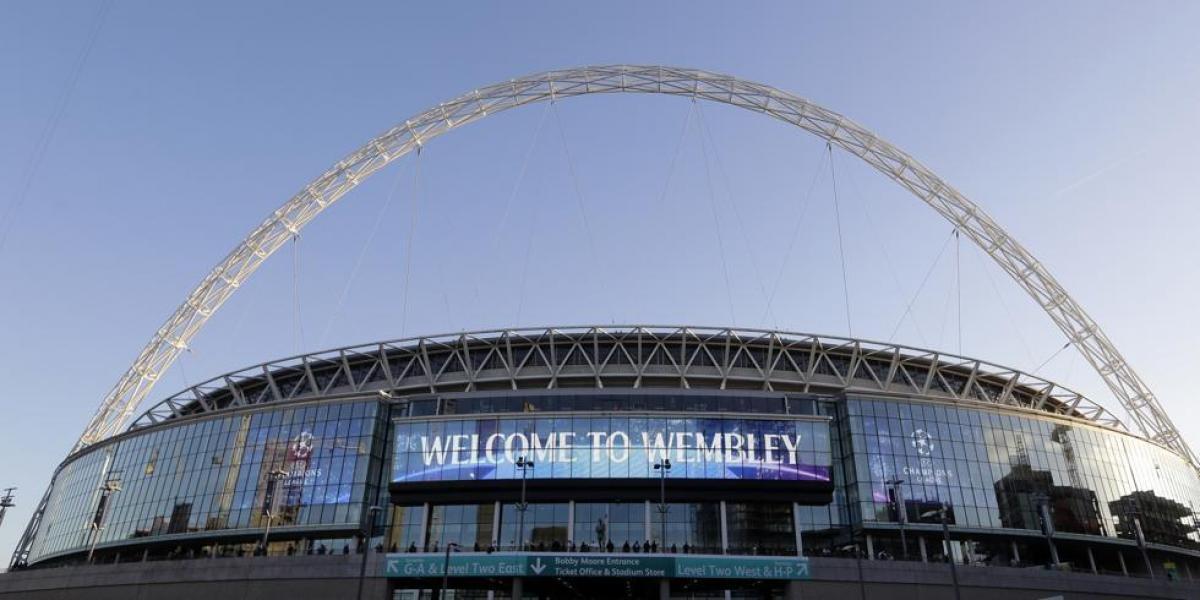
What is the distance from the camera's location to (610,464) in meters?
61.0

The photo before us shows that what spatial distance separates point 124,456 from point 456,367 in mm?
34411

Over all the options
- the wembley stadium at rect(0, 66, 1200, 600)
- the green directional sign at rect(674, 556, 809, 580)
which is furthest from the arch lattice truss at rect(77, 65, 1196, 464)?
the green directional sign at rect(674, 556, 809, 580)

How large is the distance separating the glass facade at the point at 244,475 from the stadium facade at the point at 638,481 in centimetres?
19

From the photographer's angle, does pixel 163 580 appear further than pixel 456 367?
No

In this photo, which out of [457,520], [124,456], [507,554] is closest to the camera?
[507,554]

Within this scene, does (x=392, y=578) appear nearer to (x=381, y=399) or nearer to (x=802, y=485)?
(x=381, y=399)

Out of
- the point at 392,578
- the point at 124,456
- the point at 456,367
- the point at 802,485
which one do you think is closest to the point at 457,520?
the point at 392,578

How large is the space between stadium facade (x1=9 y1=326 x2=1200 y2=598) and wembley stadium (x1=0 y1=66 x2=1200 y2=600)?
0.22 meters

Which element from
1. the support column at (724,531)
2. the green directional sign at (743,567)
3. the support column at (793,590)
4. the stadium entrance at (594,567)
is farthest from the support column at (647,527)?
the support column at (793,590)

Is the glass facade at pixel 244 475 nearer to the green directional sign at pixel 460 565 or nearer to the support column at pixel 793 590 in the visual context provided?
the green directional sign at pixel 460 565

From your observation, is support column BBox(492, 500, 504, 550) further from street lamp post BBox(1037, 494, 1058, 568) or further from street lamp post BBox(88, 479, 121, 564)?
street lamp post BBox(1037, 494, 1058, 568)

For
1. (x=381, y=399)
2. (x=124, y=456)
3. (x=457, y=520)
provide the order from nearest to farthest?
(x=457, y=520) → (x=381, y=399) → (x=124, y=456)

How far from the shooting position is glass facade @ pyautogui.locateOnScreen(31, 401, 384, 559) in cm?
6391

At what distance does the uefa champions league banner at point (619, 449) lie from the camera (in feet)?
200
